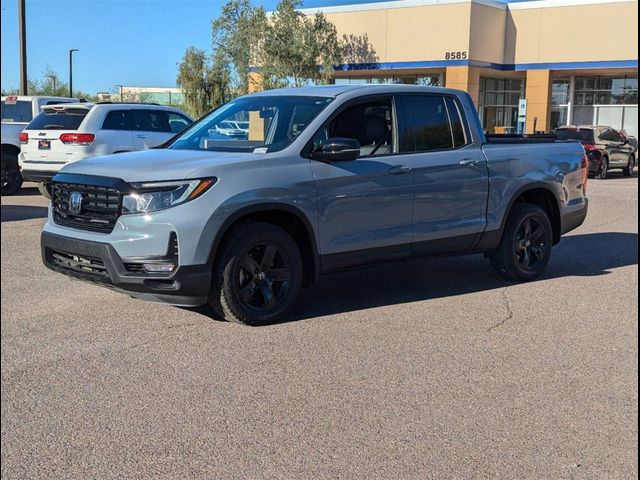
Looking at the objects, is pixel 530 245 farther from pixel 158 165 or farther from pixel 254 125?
Answer: pixel 158 165

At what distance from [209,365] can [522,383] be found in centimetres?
205

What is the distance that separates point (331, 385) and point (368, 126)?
2.88 meters

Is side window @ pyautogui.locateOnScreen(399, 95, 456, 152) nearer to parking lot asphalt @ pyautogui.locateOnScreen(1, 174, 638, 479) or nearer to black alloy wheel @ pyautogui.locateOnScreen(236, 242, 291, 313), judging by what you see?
parking lot asphalt @ pyautogui.locateOnScreen(1, 174, 638, 479)

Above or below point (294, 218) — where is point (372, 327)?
below

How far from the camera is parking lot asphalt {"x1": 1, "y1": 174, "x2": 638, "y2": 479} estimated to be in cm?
367

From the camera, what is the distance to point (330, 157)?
612 cm

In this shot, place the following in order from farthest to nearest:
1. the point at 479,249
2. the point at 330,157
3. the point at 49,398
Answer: the point at 479,249 < the point at 330,157 < the point at 49,398

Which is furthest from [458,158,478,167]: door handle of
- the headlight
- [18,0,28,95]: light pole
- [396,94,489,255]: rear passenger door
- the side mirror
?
[18,0,28,95]: light pole

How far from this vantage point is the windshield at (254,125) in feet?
21.0

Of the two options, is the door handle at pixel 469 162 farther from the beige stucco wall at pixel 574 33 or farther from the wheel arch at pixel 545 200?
the beige stucco wall at pixel 574 33

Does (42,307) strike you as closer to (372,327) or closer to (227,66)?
(372,327)

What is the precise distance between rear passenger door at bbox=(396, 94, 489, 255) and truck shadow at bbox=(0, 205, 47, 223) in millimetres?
7150

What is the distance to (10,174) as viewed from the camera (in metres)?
14.9

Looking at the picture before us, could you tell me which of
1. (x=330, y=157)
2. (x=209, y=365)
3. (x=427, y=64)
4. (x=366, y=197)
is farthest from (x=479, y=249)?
(x=427, y=64)
